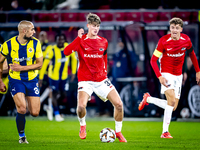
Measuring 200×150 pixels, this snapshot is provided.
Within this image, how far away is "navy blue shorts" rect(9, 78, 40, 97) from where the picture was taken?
6.19 m

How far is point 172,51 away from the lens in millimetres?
7492

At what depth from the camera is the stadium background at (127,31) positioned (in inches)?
466

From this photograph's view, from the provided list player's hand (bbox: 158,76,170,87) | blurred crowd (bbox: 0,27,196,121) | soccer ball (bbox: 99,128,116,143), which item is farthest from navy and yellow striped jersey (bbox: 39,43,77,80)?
soccer ball (bbox: 99,128,116,143)

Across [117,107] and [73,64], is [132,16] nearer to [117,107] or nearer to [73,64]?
[73,64]

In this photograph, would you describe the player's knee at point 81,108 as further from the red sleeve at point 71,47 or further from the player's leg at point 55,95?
the player's leg at point 55,95

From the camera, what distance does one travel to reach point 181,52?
24.7 feet

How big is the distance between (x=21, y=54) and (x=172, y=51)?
117 inches

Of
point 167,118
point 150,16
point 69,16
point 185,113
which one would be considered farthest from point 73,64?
point 167,118

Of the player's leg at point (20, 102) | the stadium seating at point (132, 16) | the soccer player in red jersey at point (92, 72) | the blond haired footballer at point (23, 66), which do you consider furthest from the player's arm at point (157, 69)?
the stadium seating at point (132, 16)

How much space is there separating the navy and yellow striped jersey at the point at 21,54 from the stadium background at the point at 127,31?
18.5 ft

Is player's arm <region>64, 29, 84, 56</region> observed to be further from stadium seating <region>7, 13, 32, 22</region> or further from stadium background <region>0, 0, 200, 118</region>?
stadium seating <region>7, 13, 32, 22</region>

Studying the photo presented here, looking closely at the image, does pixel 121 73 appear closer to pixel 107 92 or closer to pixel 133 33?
pixel 133 33

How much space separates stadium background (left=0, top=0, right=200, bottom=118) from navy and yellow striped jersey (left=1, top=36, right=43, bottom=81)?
5.64 metres

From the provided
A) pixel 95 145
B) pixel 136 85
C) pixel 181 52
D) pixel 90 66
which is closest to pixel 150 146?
pixel 95 145
